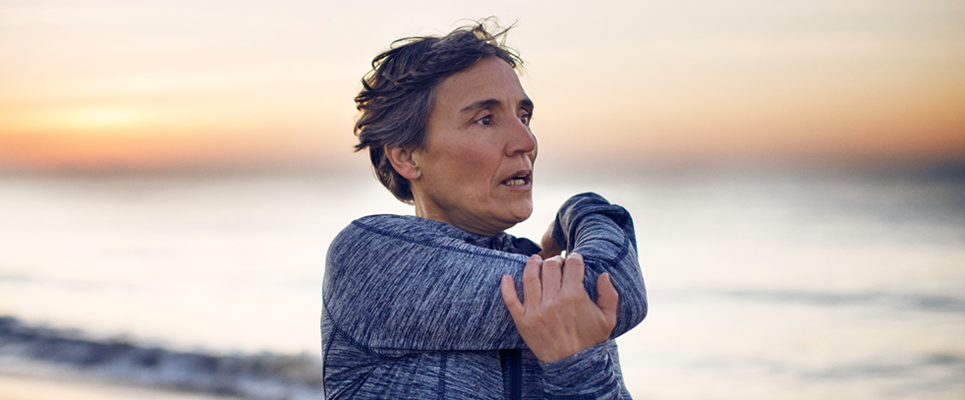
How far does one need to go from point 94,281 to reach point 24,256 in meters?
2.38

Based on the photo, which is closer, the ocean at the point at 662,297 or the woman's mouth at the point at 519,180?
Answer: the woman's mouth at the point at 519,180

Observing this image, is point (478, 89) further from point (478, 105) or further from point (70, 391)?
point (70, 391)

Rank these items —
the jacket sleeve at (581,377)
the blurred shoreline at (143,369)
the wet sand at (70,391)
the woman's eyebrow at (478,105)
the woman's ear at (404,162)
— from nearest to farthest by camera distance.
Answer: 1. the jacket sleeve at (581,377)
2. the woman's eyebrow at (478,105)
3. the woman's ear at (404,162)
4. the wet sand at (70,391)
5. the blurred shoreline at (143,369)

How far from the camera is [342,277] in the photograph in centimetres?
137

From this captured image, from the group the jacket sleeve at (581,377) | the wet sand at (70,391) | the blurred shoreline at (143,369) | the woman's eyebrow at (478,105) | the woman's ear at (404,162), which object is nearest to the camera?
the jacket sleeve at (581,377)

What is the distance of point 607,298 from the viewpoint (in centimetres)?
121

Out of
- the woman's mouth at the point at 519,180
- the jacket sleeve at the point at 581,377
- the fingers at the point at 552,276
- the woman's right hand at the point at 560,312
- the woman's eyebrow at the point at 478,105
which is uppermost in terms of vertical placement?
the woman's eyebrow at the point at 478,105

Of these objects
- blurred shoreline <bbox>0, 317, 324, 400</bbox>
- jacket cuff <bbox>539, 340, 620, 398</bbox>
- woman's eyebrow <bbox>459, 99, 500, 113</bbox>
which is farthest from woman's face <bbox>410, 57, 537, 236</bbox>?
blurred shoreline <bbox>0, 317, 324, 400</bbox>

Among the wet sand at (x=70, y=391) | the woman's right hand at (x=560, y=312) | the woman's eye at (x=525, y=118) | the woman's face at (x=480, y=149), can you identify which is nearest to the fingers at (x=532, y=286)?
the woman's right hand at (x=560, y=312)

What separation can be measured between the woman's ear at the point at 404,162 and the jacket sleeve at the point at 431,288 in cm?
29

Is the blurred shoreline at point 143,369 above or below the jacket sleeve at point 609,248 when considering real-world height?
above

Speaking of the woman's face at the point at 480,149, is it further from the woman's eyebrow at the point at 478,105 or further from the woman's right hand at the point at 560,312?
the woman's right hand at the point at 560,312

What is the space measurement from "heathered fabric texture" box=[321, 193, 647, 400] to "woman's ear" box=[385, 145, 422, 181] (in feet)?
0.86

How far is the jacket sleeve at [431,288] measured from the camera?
1227 mm
